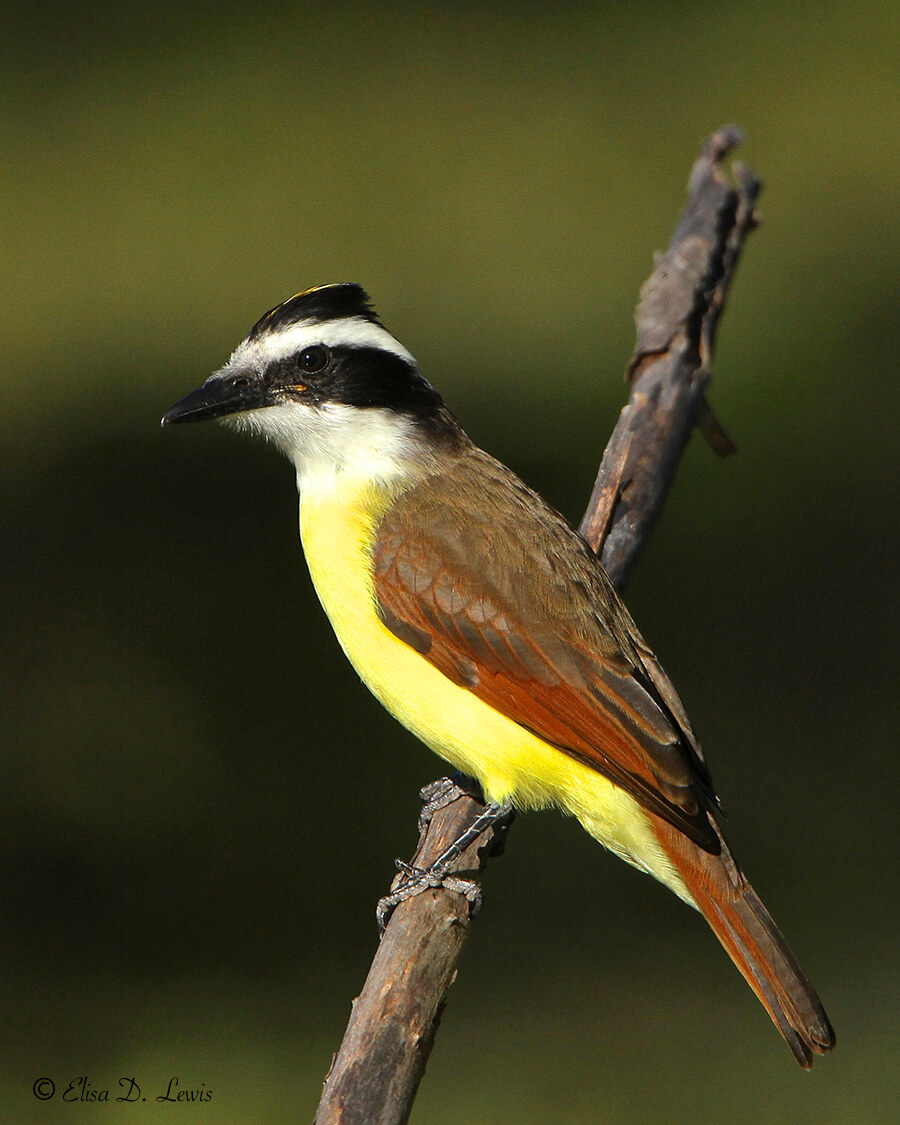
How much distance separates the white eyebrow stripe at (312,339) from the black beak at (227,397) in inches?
2.8

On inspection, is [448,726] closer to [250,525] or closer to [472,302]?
[250,525]

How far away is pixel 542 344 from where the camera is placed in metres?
10.3

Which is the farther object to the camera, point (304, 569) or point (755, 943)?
point (304, 569)

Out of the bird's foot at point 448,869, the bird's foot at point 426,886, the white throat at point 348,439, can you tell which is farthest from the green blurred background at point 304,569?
the white throat at point 348,439

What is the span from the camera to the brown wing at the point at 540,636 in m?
4.01

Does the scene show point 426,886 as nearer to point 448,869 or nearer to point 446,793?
point 448,869

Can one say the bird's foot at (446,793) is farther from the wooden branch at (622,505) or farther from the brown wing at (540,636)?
the brown wing at (540,636)

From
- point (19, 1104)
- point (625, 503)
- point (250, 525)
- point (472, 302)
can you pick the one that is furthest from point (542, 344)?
point (19, 1104)

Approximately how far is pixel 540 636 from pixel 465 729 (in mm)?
355

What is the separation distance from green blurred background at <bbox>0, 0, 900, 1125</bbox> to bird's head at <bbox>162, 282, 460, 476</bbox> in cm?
269

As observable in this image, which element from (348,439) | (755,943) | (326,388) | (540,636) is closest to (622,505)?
(540,636)

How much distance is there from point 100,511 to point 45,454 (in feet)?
2.71

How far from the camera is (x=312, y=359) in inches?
175

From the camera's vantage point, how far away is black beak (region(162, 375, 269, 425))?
4473mm
